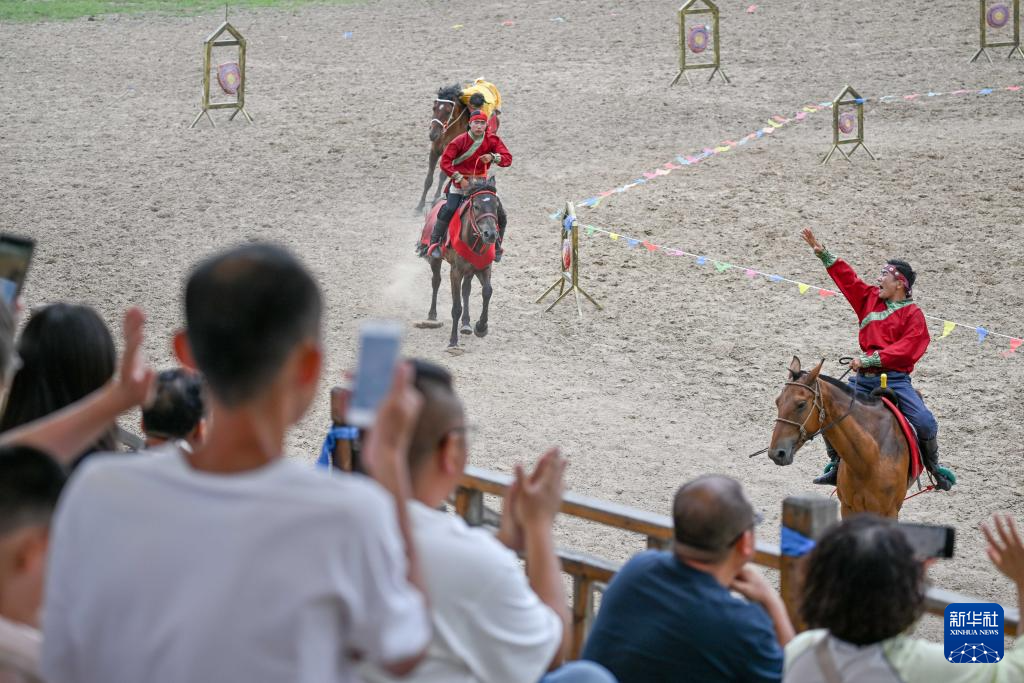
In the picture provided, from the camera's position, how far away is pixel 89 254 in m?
12.9

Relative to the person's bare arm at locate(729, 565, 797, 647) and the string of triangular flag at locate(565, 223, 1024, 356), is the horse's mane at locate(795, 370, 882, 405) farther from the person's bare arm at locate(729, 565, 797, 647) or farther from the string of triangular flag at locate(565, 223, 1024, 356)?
the person's bare arm at locate(729, 565, 797, 647)

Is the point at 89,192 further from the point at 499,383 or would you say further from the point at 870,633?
the point at 870,633

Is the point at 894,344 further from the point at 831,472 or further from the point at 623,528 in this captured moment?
the point at 623,528

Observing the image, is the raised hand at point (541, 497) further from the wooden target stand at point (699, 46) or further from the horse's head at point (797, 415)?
the wooden target stand at point (699, 46)

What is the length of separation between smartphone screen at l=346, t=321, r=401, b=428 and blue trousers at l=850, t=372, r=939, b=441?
654cm

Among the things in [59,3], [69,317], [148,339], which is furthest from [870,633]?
[59,3]

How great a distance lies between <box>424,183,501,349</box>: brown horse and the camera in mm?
10797

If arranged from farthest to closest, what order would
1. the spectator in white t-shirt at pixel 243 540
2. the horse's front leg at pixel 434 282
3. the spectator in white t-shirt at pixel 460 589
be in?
the horse's front leg at pixel 434 282 < the spectator in white t-shirt at pixel 460 589 < the spectator in white t-shirt at pixel 243 540

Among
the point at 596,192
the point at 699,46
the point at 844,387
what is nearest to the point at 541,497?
the point at 844,387

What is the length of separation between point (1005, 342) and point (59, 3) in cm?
1759

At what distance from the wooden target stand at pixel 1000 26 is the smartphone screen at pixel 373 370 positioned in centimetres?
1736

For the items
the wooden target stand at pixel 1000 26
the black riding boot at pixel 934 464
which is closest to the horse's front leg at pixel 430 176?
the black riding boot at pixel 934 464

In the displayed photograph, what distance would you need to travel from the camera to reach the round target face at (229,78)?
53.7ft

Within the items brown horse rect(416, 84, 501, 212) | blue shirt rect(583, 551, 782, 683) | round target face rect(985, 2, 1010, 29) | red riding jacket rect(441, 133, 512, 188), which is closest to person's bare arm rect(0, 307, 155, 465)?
blue shirt rect(583, 551, 782, 683)
